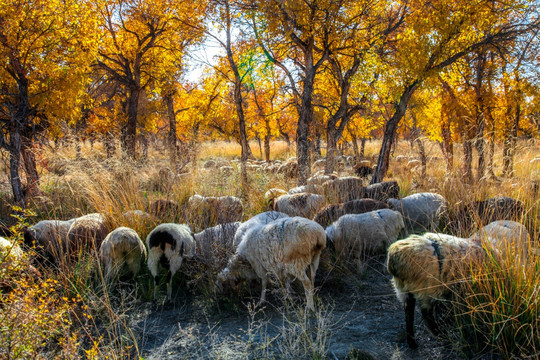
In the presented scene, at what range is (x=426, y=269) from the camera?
2998 mm

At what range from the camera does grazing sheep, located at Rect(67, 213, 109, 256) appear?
5.21 m

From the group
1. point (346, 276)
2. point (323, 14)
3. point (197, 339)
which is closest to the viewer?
point (197, 339)

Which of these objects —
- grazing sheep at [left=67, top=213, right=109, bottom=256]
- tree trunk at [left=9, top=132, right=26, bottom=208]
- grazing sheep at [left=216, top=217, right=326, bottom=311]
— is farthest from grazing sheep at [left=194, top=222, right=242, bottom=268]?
tree trunk at [left=9, top=132, right=26, bottom=208]

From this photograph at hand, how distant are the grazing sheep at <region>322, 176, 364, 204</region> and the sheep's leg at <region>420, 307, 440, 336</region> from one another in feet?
11.9

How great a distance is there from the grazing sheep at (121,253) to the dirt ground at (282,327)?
58 centimetres

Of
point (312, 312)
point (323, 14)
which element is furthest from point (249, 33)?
point (312, 312)

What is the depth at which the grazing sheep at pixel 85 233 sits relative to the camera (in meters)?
5.21

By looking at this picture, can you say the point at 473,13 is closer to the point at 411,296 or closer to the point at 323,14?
the point at 323,14

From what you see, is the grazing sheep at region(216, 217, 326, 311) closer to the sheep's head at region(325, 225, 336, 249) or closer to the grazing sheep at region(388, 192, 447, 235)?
the sheep's head at region(325, 225, 336, 249)

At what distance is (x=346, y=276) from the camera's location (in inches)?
183

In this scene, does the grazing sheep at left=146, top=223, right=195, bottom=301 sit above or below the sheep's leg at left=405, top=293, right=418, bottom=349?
above

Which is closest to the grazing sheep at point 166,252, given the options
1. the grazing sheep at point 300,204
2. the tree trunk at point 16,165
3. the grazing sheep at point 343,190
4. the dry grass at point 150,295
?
the dry grass at point 150,295

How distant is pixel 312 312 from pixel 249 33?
7.92 meters

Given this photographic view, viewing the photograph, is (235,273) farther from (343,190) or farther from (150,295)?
(343,190)
